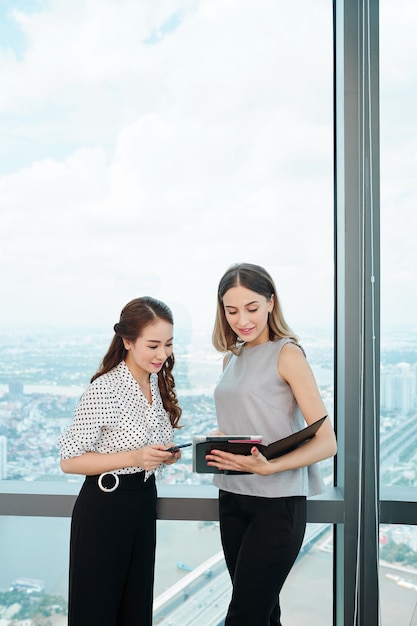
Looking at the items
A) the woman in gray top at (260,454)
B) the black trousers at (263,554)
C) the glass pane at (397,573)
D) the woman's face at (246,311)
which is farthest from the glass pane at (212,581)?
the woman's face at (246,311)

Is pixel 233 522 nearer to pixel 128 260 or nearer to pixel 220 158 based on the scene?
pixel 128 260

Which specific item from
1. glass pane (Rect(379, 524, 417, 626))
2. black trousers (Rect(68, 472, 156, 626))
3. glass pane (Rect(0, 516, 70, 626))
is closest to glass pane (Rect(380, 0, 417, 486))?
glass pane (Rect(379, 524, 417, 626))

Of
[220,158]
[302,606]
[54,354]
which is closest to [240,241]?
[220,158]

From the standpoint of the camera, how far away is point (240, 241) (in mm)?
2059

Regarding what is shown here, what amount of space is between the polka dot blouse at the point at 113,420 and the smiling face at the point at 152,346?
6cm

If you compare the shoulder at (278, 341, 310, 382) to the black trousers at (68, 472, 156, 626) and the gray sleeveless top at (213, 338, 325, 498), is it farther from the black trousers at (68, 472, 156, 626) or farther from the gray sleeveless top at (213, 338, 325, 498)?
the black trousers at (68, 472, 156, 626)

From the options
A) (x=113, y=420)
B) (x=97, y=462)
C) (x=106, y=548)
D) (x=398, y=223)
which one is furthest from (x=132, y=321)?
(x=398, y=223)

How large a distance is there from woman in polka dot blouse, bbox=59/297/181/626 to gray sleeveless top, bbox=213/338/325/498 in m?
0.21

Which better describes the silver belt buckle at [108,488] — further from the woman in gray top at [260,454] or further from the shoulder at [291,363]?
the shoulder at [291,363]

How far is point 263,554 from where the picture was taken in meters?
1.57

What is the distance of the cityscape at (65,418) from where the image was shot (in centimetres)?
203

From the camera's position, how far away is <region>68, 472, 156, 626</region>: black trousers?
1577mm

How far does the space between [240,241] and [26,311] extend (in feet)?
2.59

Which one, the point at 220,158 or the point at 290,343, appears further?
the point at 220,158
